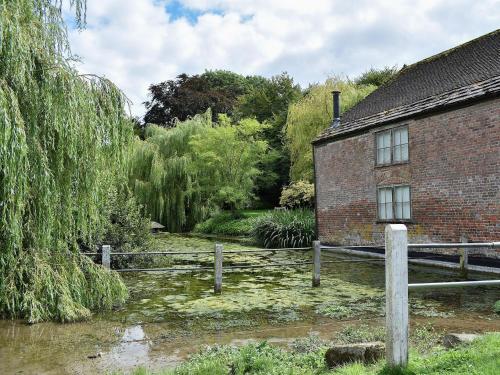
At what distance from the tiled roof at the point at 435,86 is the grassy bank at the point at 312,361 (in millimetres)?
9287

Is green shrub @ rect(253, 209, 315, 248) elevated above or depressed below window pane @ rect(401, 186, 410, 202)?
below

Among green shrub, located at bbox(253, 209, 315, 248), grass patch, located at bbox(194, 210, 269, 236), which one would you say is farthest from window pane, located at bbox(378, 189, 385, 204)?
grass patch, located at bbox(194, 210, 269, 236)

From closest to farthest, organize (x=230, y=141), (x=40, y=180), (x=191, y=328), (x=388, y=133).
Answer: (x=40, y=180)
(x=191, y=328)
(x=388, y=133)
(x=230, y=141)

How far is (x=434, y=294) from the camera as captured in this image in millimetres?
8906

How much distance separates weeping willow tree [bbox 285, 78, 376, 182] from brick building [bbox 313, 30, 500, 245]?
20.8ft

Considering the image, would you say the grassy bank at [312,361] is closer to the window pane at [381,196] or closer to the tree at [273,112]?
the window pane at [381,196]

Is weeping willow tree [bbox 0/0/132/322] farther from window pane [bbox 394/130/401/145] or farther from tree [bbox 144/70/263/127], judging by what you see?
tree [bbox 144/70/263/127]

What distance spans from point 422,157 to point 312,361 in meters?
10.8

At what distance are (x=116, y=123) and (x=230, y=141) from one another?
21474 mm

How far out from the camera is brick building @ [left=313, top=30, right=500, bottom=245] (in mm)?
12297

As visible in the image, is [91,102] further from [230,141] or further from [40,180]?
[230,141]

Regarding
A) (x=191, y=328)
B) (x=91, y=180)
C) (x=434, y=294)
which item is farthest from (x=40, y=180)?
(x=434, y=294)

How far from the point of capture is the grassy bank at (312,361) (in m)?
3.67

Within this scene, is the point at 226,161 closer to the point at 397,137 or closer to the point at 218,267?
the point at 397,137
